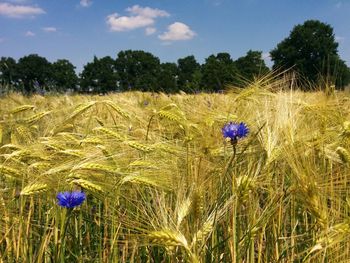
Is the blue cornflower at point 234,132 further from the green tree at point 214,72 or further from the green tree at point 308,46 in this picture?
the green tree at point 308,46

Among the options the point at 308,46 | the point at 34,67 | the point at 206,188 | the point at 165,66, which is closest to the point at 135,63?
the point at 165,66

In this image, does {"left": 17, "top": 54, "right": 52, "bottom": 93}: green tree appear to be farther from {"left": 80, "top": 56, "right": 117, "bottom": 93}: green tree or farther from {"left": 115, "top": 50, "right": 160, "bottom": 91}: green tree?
{"left": 115, "top": 50, "right": 160, "bottom": 91}: green tree

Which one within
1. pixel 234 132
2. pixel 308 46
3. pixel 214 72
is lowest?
pixel 234 132

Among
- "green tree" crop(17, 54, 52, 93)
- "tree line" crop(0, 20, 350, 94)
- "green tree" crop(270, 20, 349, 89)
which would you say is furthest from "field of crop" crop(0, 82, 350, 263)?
"green tree" crop(17, 54, 52, 93)

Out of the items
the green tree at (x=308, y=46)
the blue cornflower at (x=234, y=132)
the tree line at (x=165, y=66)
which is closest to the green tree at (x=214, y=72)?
the tree line at (x=165, y=66)

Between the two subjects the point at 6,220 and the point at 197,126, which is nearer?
the point at 6,220

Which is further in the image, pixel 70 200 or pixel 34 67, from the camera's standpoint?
pixel 34 67

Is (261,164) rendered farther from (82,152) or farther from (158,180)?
(82,152)

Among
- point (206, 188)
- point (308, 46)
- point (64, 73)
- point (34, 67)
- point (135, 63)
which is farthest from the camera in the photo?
point (135, 63)

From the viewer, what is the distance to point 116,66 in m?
57.5

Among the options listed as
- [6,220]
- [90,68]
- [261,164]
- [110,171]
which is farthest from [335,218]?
[90,68]

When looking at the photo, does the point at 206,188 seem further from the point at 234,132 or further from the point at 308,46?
the point at 308,46

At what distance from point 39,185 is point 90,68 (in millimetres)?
53182

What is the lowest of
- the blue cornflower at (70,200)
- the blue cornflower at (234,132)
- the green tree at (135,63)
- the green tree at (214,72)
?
the blue cornflower at (70,200)
